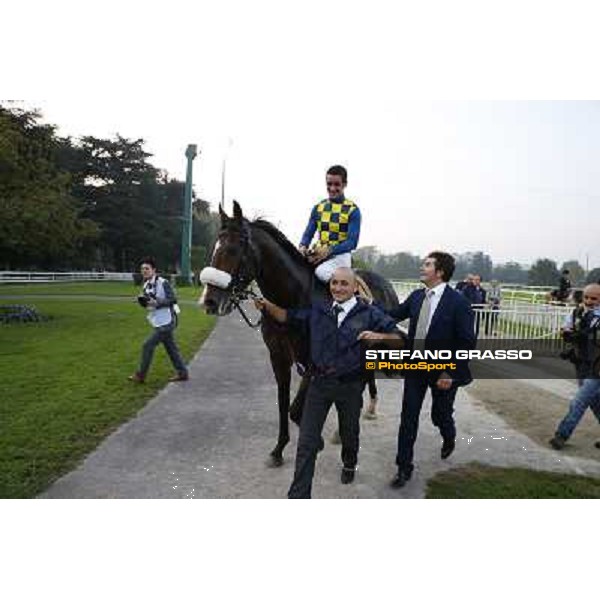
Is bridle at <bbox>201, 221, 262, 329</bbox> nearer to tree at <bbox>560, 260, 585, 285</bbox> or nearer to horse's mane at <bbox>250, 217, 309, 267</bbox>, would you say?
horse's mane at <bbox>250, 217, 309, 267</bbox>

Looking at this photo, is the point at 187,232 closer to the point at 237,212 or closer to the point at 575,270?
the point at 237,212

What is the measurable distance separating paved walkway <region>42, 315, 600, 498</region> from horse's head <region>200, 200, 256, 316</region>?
4.34 ft

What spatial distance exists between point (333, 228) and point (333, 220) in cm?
6

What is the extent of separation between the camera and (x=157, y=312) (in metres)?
5.70

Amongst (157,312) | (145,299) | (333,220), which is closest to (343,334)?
(333,220)

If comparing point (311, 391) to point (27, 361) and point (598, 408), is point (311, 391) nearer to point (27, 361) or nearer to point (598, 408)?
point (598, 408)

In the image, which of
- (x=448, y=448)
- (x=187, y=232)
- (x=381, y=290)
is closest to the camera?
(x=448, y=448)

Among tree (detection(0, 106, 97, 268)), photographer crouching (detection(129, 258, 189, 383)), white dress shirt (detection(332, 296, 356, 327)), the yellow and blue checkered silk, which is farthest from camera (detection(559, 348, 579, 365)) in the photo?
tree (detection(0, 106, 97, 268))

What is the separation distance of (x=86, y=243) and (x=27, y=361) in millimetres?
1836

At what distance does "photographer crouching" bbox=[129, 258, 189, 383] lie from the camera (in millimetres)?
4924
